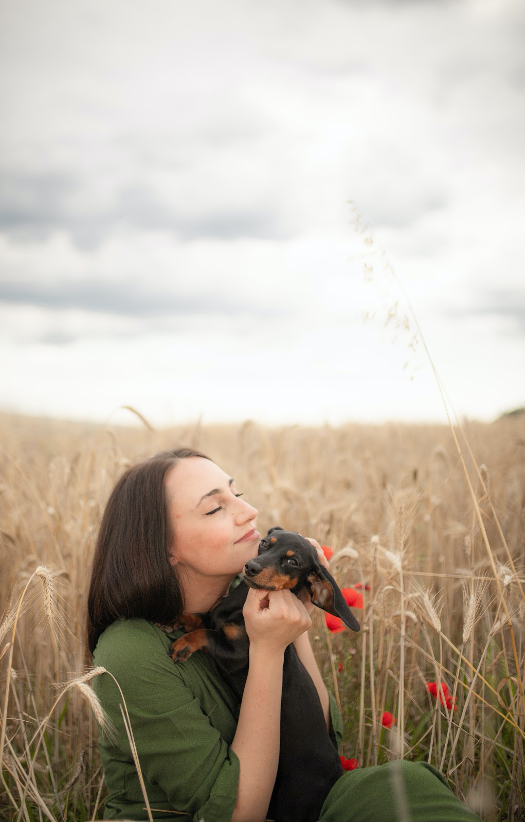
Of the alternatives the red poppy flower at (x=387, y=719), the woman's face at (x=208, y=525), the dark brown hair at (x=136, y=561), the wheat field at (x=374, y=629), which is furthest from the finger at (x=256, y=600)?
the red poppy flower at (x=387, y=719)

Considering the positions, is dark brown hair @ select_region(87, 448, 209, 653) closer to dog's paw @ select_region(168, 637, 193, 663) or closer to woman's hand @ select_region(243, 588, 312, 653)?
dog's paw @ select_region(168, 637, 193, 663)

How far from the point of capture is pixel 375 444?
Result: 8.70m

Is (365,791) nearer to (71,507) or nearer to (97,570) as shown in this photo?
(97,570)

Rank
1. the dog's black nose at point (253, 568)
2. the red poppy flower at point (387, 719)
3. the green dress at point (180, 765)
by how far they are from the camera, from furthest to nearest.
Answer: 1. the red poppy flower at point (387, 719)
2. the dog's black nose at point (253, 568)
3. the green dress at point (180, 765)

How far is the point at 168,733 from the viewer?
1.73 m

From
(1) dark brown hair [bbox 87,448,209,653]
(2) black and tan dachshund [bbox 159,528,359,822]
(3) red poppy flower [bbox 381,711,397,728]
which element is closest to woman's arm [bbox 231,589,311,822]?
(2) black and tan dachshund [bbox 159,528,359,822]

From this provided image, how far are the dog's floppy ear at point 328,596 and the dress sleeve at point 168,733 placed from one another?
21.4 inches

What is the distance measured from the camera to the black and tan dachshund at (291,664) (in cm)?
186

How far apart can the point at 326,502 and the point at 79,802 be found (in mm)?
2659

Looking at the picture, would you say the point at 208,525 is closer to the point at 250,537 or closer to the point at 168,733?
the point at 250,537

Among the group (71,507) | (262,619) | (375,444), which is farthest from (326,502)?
(375,444)

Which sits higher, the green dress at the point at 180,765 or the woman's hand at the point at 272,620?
the woman's hand at the point at 272,620

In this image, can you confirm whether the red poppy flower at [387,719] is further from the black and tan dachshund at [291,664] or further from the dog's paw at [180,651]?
the dog's paw at [180,651]

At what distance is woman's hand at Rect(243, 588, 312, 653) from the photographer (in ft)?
5.82
